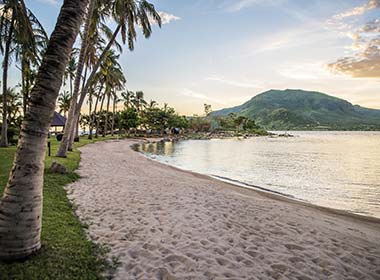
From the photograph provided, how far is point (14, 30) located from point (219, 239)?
54.8ft

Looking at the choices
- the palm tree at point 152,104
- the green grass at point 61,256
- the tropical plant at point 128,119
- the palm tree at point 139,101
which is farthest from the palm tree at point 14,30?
the palm tree at point 152,104

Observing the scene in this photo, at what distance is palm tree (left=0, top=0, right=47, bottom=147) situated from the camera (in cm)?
1357

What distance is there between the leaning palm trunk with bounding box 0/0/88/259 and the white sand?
1.39 m

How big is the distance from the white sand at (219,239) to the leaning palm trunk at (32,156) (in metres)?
1.39

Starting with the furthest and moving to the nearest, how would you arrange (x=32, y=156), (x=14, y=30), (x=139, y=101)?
1. (x=139, y=101)
2. (x=14, y=30)
3. (x=32, y=156)

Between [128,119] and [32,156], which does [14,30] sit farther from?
[128,119]

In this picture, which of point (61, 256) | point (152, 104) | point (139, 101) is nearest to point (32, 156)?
point (61, 256)

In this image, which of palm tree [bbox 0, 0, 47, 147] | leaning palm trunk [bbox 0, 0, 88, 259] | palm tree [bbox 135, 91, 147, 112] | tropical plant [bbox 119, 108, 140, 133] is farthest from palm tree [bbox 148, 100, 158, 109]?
leaning palm trunk [bbox 0, 0, 88, 259]

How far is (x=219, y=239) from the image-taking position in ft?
16.2

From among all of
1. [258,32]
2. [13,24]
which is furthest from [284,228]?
[13,24]

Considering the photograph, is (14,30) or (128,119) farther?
(128,119)

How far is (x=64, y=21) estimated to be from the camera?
347 centimetres

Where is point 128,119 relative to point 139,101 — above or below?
below

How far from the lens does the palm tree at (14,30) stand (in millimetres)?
13570
